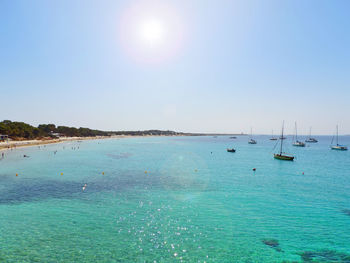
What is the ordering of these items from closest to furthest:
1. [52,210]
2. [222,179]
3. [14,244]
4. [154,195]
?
[14,244] → [52,210] → [154,195] → [222,179]

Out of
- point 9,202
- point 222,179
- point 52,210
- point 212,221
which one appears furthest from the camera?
point 222,179

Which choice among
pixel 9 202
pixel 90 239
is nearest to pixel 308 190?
pixel 90 239

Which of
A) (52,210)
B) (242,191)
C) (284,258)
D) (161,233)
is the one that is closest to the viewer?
(284,258)

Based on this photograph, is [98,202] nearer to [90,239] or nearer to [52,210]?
[52,210]

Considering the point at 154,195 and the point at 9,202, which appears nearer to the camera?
the point at 9,202

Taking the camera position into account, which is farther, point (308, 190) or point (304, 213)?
point (308, 190)

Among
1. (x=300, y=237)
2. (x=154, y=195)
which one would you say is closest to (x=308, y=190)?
(x=300, y=237)

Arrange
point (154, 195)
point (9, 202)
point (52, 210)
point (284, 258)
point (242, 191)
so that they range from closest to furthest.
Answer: point (284, 258) → point (52, 210) → point (9, 202) → point (154, 195) → point (242, 191)

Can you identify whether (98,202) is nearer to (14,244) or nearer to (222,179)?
(14,244)

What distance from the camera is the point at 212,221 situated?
23875 mm

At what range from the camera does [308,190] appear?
39188 mm

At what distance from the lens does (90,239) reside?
19234 millimetres

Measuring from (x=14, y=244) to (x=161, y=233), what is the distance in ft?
42.7

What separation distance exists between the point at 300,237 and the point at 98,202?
25169mm
